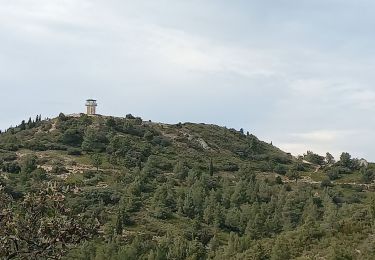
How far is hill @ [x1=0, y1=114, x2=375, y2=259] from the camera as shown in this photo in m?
13.2

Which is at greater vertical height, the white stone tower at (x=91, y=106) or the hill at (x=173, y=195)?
the white stone tower at (x=91, y=106)

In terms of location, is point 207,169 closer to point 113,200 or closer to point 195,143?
point 195,143

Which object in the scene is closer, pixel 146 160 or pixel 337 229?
pixel 337 229

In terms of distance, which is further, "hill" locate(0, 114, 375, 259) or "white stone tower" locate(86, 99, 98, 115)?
"white stone tower" locate(86, 99, 98, 115)

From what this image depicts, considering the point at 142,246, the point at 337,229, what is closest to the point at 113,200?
the point at 142,246

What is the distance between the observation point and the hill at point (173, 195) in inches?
520

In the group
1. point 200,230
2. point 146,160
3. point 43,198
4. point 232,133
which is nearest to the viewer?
point 43,198

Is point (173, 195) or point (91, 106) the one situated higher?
point (91, 106)

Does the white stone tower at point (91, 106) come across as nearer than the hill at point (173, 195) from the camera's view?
No

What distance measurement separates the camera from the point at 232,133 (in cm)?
19000

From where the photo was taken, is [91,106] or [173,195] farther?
[91,106]

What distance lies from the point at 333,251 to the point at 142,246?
116ft

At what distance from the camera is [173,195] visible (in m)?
110

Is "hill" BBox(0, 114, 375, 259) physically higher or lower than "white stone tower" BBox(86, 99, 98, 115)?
lower
